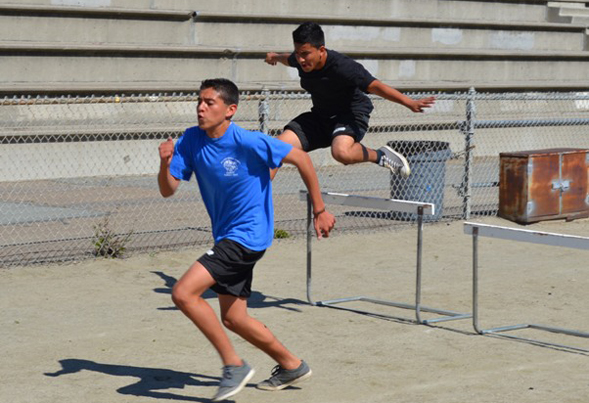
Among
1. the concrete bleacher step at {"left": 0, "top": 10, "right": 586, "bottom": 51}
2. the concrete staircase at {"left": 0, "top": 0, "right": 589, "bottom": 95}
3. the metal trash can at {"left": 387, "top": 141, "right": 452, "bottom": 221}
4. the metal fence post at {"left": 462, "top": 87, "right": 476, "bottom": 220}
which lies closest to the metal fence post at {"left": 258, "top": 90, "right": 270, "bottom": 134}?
the metal trash can at {"left": 387, "top": 141, "right": 452, "bottom": 221}

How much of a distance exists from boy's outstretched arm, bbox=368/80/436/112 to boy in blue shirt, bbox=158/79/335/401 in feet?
Result: 7.17

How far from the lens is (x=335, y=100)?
329 inches

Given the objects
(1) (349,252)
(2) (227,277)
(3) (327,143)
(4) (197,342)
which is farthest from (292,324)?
(1) (349,252)

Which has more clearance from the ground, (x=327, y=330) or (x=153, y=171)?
(x=153, y=171)

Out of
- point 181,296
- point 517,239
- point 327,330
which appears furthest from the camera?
point 327,330

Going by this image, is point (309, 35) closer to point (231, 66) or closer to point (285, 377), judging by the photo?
point (285, 377)

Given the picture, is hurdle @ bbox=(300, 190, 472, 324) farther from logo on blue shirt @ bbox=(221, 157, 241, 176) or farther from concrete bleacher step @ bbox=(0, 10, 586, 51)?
concrete bleacher step @ bbox=(0, 10, 586, 51)

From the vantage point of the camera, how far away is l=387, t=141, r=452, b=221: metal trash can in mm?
12625

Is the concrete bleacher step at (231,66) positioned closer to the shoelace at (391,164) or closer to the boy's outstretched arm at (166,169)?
the shoelace at (391,164)

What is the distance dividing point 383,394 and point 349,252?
4.88 m

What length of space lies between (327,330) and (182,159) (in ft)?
7.60

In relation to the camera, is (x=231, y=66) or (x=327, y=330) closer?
(x=327, y=330)

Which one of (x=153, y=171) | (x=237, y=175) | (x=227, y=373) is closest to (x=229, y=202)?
(x=237, y=175)

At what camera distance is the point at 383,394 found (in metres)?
5.98
